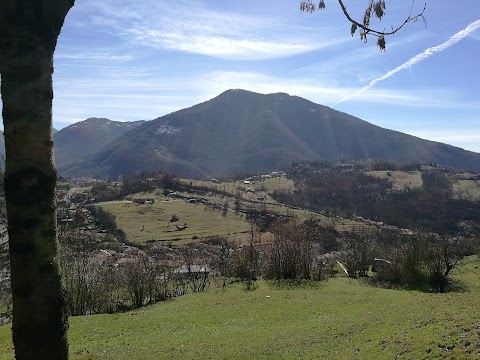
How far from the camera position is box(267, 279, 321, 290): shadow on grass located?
42787mm

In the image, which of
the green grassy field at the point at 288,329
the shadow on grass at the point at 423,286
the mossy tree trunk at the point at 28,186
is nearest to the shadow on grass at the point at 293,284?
the green grassy field at the point at 288,329

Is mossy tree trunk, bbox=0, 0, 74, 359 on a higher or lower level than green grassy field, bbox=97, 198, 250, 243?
higher

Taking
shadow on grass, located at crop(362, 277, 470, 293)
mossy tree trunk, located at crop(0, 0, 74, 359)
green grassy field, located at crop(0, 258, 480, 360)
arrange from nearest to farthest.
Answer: mossy tree trunk, located at crop(0, 0, 74, 359)
green grassy field, located at crop(0, 258, 480, 360)
shadow on grass, located at crop(362, 277, 470, 293)

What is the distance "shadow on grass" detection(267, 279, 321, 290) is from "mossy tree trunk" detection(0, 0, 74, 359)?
40.6 metres

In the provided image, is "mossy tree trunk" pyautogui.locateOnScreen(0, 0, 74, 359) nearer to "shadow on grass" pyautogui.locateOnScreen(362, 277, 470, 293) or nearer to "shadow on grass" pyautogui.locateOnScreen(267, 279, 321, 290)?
"shadow on grass" pyautogui.locateOnScreen(267, 279, 321, 290)

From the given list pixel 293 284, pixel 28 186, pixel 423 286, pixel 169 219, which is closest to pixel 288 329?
pixel 28 186

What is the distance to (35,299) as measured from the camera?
3.72 m

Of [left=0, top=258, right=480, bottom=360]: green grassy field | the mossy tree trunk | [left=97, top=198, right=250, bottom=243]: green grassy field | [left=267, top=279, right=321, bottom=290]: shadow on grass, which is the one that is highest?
the mossy tree trunk

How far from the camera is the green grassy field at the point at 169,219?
449 ft

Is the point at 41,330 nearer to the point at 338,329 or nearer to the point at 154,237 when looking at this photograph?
the point at 338,329

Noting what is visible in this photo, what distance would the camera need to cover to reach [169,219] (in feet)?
511

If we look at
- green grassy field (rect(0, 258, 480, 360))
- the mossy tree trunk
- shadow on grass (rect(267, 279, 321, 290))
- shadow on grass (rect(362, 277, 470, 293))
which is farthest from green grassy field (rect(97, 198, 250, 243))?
the mossy tree trunk

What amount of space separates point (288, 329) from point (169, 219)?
137m

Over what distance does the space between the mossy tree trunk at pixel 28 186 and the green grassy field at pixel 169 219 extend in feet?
413
